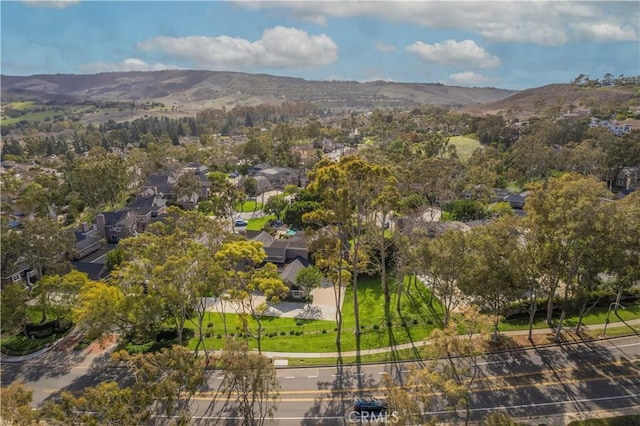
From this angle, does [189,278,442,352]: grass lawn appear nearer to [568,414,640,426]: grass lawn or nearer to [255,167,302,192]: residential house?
[568,414,640,426]: grass lawn

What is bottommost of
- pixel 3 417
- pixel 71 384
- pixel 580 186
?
pixel 71 384

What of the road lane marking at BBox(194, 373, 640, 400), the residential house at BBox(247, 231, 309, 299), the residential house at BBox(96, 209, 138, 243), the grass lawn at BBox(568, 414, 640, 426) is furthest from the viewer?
the residential house at BBox(96, 209, 138, 243)

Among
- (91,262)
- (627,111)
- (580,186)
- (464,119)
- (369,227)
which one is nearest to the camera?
(580,186)

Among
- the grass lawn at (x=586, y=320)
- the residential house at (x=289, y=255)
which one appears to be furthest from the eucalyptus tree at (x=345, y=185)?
the grass lawn at (x=586, y=320)

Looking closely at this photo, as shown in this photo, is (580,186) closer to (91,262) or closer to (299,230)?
(299,230)

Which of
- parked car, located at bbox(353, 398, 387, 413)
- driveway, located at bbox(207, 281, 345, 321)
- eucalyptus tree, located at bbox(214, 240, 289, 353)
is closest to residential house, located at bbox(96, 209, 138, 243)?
driveway, located at bbox(207, 281, 345, 321)

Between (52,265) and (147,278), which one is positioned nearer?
(147,278)

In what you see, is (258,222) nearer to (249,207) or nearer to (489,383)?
(249,207)

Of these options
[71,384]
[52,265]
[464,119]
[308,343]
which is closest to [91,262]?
[52,265]
